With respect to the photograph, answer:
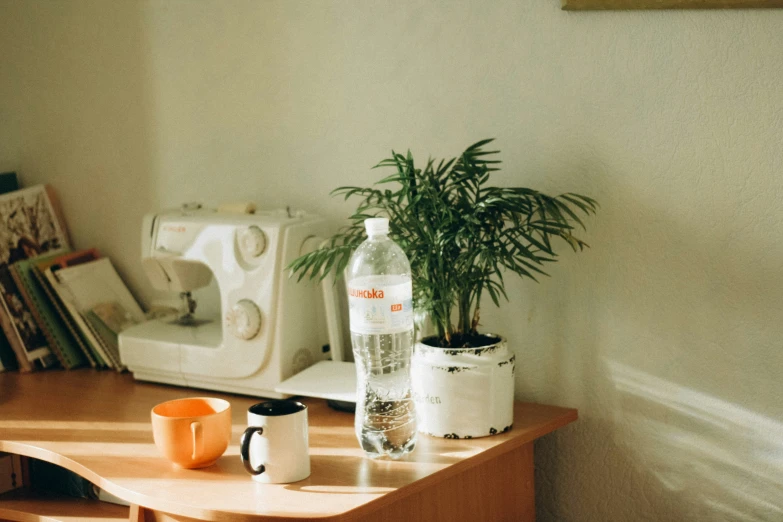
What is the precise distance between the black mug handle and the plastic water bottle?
0.59 ft

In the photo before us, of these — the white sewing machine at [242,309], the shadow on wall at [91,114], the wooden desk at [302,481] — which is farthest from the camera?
the shadow on wall at [91,114]

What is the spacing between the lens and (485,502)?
4.62ft

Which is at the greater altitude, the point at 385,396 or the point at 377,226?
the point at 377,226

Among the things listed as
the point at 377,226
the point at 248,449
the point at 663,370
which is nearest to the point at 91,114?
the point at 377,226

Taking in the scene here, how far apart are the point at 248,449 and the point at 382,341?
0.97ft

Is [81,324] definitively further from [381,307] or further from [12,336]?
[381,307]

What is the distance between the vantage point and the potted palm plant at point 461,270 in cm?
138

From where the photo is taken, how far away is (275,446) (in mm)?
1225

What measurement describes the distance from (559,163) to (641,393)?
410mm

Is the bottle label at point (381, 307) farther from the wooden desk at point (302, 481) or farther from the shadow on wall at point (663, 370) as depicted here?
the shadow on wall at point (663, 370)

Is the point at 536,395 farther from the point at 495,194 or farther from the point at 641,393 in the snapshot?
the point at 495,194

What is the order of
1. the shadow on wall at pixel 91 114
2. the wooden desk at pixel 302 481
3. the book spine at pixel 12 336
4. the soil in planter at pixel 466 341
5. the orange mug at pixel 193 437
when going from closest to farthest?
the wooden desk at pixel 302 481, the orange mug at pixel 193 437, the soil in planter at pixel 466 341, the book spine at pixel 12 336, the shadow on wall at pixel 91 114


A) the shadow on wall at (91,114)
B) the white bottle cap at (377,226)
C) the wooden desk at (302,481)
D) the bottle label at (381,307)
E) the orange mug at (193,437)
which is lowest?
the wooden desk at (302,481)

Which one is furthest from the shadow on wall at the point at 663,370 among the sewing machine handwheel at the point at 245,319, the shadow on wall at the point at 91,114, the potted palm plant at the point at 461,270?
the shadow on wall at the point at 91,114
